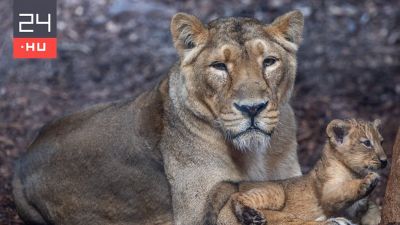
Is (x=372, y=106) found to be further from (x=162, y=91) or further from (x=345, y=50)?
(x=162, y=91)

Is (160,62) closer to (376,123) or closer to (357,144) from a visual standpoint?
(376,123)

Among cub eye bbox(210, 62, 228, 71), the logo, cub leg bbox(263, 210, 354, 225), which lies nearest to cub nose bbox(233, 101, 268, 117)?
cub eye bbox(210, 62, 228, 71)

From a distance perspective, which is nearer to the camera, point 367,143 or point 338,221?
point 338,221

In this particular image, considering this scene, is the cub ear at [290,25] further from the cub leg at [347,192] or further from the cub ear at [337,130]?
the cub leg at [347,192]

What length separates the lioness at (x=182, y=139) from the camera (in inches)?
255

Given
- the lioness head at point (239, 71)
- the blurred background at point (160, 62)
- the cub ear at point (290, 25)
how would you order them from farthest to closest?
the blurred background at point (160, 62), the cub ear at point (290, 25), the lioness head at point (239, 71)

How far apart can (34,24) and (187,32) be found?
7.48ft

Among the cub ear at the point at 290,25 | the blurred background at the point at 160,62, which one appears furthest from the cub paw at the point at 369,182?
the blurred background at the point at 160,62

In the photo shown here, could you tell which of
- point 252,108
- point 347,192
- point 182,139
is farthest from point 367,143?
point 182,139

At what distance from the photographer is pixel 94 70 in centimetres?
1073

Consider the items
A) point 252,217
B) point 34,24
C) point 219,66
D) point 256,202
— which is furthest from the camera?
point 34,24

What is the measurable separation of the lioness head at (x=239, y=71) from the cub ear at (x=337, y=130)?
13.3 inches

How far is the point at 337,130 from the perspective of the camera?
6449 millimetres

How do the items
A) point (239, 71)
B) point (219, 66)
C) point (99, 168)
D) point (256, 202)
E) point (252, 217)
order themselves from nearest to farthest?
point (252, 217), point (256, 202), point (239, 71), point (219, 66), point (99, 168)
